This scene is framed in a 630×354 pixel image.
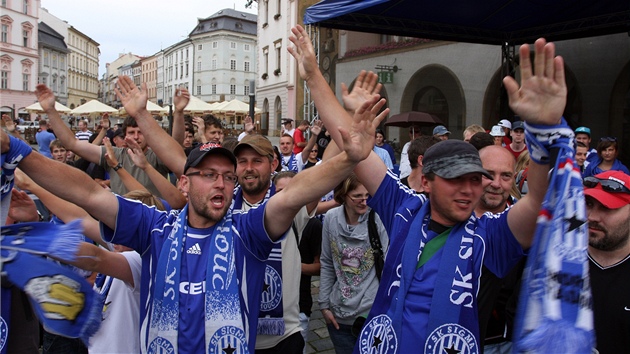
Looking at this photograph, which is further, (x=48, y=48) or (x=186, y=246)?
(x=48, y=48)

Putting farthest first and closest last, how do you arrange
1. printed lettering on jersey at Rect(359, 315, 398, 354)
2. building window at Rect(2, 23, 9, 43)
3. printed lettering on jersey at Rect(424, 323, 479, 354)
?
building window at Rect(2, 23, 9, 43) < printed lettering on jersey at Rect(359, 315, 398, 354) < printed lettering on jersey at Rect(424, 323, 479, 354)

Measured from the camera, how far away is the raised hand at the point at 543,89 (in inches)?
64.4

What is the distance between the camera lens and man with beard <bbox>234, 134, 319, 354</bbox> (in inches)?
110

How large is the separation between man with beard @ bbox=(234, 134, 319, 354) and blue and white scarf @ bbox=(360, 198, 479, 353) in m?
0.67

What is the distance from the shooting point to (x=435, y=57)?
15.6 m

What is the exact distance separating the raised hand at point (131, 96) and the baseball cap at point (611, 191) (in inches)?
107

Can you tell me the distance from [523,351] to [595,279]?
1.05 meters

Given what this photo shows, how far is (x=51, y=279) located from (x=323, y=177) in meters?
1.13

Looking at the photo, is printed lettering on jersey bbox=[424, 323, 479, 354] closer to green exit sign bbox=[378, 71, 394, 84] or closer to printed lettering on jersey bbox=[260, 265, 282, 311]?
printed lettering on jersey bbox=[260, 265, 282, 311]

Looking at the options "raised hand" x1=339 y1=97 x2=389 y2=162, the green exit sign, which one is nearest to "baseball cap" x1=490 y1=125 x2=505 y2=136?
"raised hand" x1=339 y1=97 x2=389 y2=162

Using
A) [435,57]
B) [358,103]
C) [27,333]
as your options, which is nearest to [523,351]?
[358,103]

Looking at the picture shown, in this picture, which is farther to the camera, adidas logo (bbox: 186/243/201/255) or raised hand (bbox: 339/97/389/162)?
adidas logo (bbox: 186/243/201/255)

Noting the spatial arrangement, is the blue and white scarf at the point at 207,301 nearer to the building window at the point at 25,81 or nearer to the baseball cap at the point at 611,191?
the baseball cap at the point at 611,191

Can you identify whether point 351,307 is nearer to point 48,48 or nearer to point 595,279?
point 595,279
